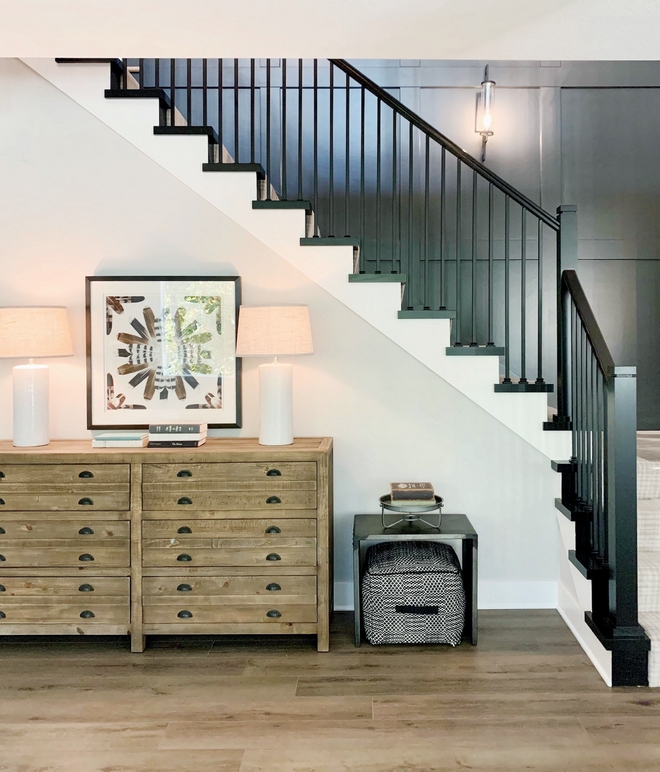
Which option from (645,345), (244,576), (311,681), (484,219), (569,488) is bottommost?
(311,681)

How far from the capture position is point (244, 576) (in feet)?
9.81

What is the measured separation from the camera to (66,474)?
2994mm

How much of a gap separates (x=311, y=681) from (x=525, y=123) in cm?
390

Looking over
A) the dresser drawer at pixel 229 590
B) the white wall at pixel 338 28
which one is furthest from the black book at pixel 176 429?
the white wall at pixel 338 28

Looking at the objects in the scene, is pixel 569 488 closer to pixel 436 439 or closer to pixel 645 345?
pixel 436 439

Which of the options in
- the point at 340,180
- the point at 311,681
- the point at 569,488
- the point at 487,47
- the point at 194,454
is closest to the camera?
the point at 487,47

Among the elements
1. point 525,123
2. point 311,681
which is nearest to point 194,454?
point 311,681

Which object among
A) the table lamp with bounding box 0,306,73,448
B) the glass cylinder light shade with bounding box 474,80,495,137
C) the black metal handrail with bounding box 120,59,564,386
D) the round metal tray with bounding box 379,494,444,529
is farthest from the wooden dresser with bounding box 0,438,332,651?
the glass cylinder light shade with bounding box 474,80,495,137

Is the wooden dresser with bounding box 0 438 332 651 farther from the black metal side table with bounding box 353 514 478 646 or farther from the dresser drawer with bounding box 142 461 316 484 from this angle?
the black metal side table with bounding box 353 514 478 646

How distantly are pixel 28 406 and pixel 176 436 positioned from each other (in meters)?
0.74

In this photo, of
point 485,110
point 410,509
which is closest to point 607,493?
point 410,509

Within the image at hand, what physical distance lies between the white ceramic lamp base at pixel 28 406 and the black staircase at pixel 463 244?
1.39 metres

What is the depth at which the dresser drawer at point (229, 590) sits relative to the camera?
2.98m

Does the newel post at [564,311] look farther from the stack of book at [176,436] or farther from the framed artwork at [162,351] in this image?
the stack of book at [176,436]
